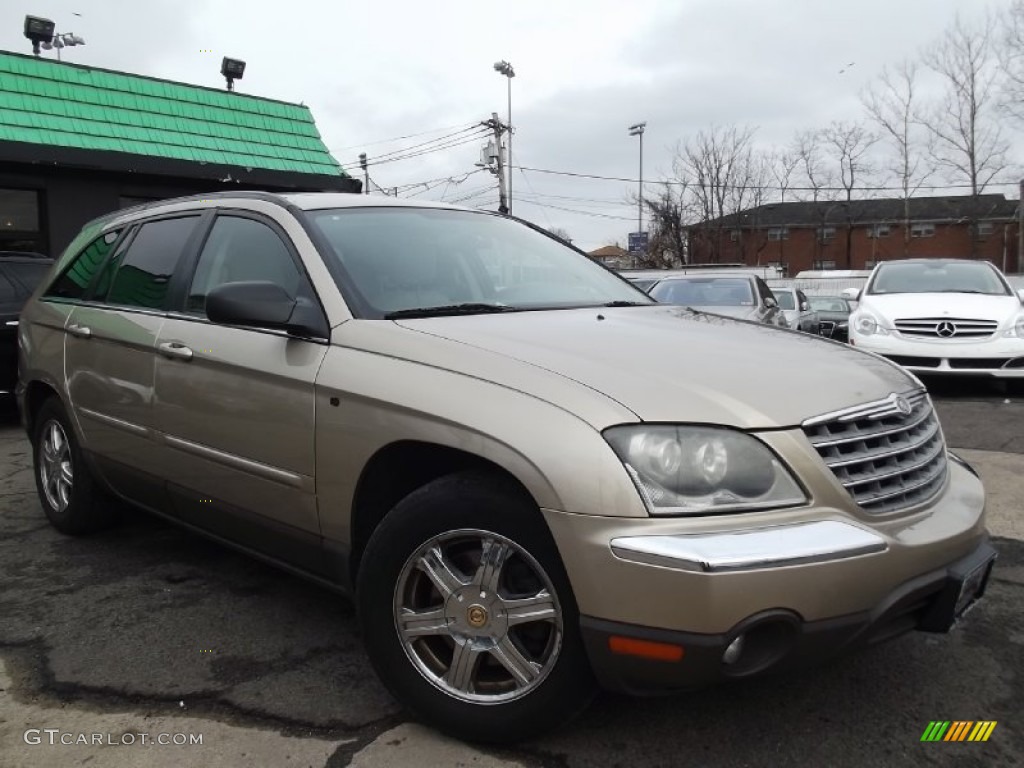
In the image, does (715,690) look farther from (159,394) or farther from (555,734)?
(159,394)

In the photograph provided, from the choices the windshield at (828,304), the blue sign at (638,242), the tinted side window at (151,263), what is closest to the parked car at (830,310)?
the windshield at (828,304)

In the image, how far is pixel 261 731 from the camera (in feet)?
8.09

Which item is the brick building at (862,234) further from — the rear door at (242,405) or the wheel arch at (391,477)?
the wheel arch at (391,477)

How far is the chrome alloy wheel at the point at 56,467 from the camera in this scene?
427 centimetres

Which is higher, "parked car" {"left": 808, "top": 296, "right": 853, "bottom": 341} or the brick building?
the brick building

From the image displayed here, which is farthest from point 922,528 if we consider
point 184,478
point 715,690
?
point 184,478

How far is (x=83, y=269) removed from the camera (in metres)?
4.31

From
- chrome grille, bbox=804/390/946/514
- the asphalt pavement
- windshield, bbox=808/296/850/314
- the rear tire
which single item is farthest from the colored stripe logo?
windshield, bbox=808/296/850/314

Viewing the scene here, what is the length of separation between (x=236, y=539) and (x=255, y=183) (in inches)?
455

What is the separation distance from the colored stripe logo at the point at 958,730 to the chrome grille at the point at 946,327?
20.4ft

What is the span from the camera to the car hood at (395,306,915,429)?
2094 millimetres

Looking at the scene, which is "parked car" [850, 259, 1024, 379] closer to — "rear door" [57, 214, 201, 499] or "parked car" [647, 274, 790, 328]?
"parked car" [647, 274, 790, 328]

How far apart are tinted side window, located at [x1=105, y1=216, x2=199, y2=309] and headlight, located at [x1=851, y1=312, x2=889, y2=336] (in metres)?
6.82

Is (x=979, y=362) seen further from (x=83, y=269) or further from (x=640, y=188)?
(x=640, y=188)
